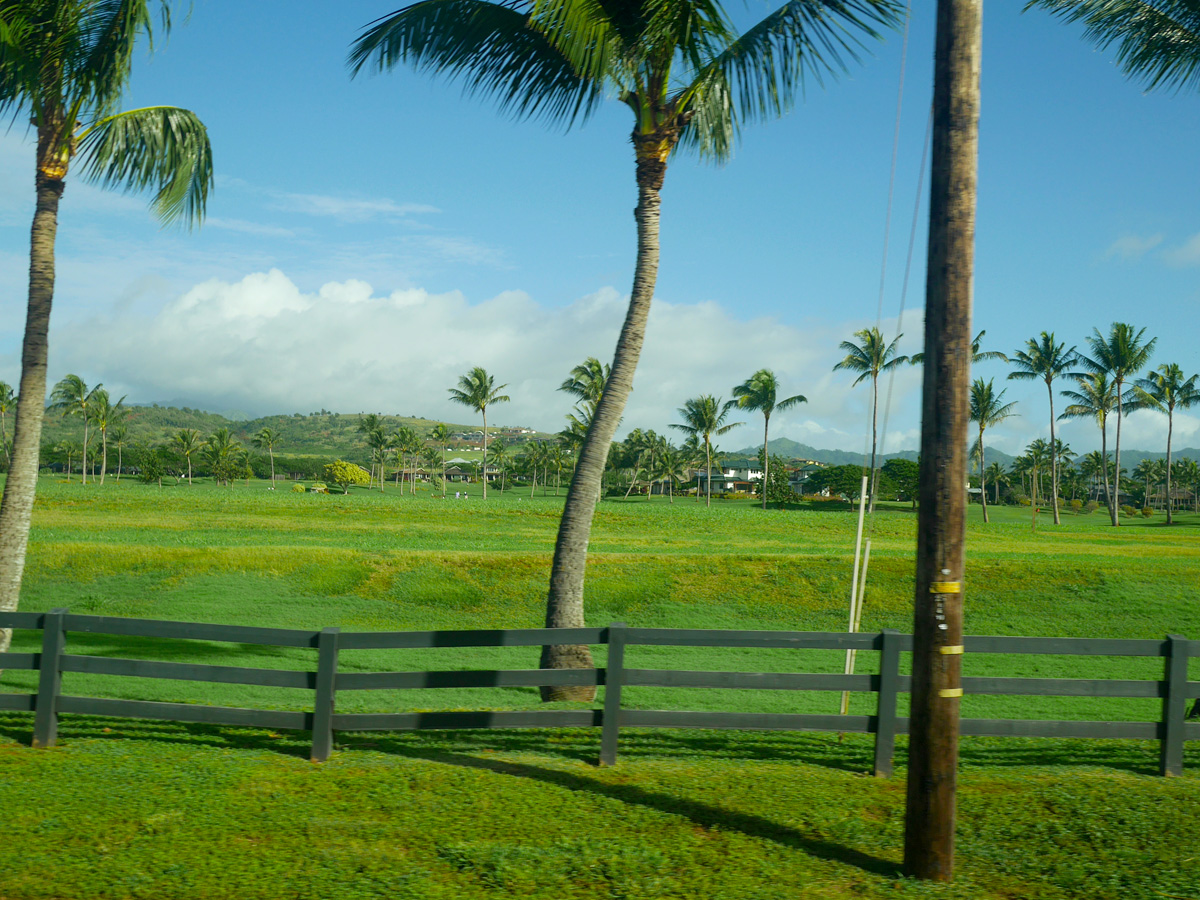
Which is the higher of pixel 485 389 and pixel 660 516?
pixel 485 389

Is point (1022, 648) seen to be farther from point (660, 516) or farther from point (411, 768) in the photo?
point (660, 516)

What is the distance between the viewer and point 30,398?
11398 mm

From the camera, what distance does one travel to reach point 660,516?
1661 inches

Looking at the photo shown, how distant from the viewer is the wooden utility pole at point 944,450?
491cm

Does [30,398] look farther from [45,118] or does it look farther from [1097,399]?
[1097,399]

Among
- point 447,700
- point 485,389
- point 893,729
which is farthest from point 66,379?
point 893,729

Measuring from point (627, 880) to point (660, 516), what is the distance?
3755 cm

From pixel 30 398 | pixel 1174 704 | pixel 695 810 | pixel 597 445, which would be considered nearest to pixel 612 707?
pixel 695 810

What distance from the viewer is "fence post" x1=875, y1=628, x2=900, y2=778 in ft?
21.6

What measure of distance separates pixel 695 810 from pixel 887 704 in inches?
72.0

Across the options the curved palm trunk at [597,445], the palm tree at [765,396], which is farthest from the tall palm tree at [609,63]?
the palm tree at [765,396]

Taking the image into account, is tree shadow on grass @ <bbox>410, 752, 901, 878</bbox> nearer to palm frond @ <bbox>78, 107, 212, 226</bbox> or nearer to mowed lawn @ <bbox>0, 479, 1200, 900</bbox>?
mowed lawn @ <bbox>0, 479, 1200, 900</bbox>

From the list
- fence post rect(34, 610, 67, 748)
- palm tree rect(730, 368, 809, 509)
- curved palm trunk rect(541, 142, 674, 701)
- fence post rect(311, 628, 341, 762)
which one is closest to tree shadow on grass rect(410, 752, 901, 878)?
fence post rect(311, 628, 341, 762)

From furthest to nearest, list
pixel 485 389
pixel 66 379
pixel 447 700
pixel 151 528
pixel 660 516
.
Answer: pixel 66 379, pixel 485 389, pixel 660 516, pixel 151 528, pixel 447 700
